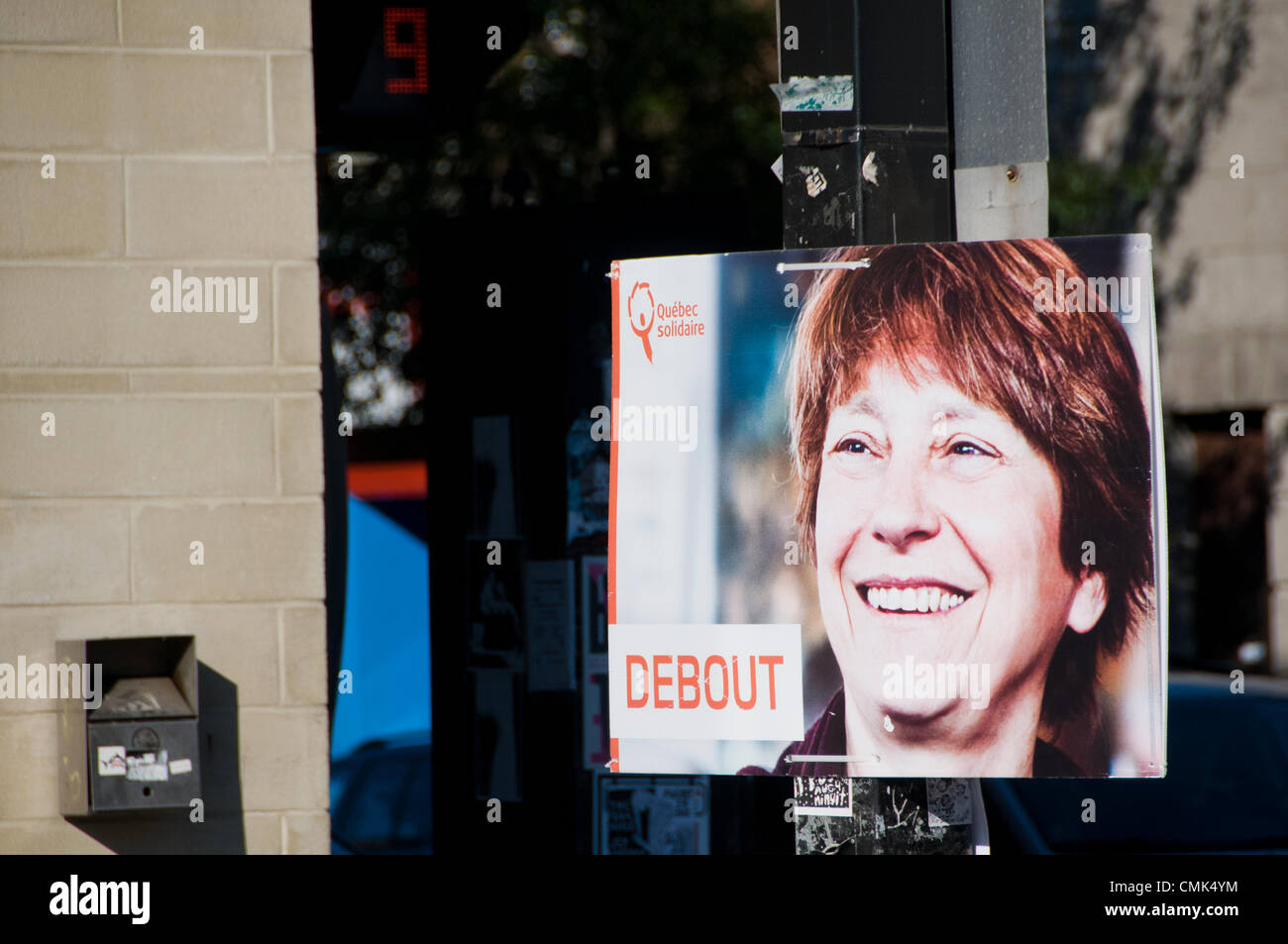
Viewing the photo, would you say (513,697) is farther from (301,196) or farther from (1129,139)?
(1129,139)

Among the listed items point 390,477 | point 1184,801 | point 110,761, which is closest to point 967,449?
point 110,761

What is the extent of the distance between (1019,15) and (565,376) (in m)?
2.67

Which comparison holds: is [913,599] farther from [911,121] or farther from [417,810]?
[417,810]

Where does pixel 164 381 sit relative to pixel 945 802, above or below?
above

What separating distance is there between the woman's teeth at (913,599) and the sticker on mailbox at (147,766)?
1971 millimetres

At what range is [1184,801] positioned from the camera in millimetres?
5199

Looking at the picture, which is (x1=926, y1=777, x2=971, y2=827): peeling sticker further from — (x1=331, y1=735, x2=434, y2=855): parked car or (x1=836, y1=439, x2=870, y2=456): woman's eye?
(x1=331, y1=735, x2=434, y2=855): parked car

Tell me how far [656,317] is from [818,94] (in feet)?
1.99

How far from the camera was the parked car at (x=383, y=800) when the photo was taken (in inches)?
250

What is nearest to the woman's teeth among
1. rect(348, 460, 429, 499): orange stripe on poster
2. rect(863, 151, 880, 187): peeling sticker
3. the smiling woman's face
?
the smiling woman's face

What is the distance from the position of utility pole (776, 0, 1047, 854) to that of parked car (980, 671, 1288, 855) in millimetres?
2053

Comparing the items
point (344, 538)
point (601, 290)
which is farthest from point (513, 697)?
point (601, 290)

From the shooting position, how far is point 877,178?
3098 millimetres

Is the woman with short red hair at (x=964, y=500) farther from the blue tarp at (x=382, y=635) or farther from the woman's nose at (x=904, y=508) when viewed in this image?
the blue tarp at (x=382, y=635)
